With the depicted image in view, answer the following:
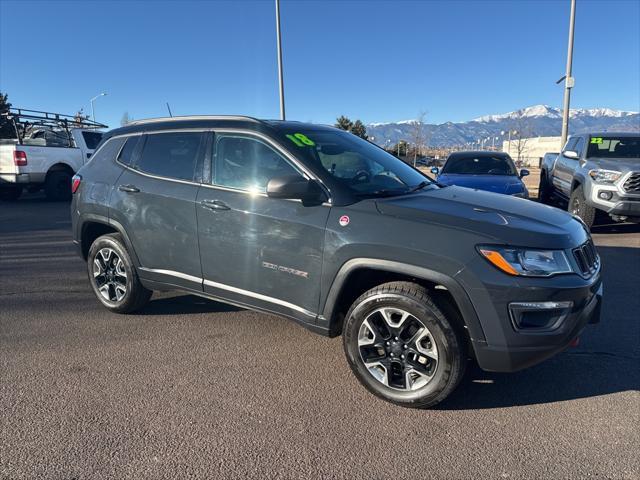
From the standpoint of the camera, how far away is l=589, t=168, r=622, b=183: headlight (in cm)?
778

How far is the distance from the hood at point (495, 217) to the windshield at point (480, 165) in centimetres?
619

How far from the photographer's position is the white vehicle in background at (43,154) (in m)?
12.0

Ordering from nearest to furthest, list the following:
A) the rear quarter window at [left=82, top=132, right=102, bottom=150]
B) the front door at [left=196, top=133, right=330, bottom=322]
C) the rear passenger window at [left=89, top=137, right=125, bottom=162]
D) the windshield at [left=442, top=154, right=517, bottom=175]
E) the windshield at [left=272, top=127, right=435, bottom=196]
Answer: the front door at [left=196, top=133, right=330, bottom=322]
the windshield at [left=272, top=127, right=435, bottom=196]
the rear passenger window at [left=89, top=137, right=125, bottom=162]
the windshield at [left=442, top=154, right=517, bottom=175]
the rear quarter window at [left=82, top=132, right=102, bottom=150]

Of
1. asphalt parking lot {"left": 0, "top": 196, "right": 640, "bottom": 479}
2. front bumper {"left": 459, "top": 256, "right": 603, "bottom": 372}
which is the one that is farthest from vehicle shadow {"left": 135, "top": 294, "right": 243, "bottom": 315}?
front bumper {"left": 459, "top": 256, "right": 603, "bottom": 372}

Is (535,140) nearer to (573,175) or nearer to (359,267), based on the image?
(573,175)

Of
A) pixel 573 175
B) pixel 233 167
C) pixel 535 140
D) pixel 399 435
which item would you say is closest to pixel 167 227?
pixel 233 167

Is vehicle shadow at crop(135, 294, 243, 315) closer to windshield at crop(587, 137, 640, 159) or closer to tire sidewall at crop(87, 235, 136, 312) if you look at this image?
tire sidewall at crop(87, 235, 136, 312)

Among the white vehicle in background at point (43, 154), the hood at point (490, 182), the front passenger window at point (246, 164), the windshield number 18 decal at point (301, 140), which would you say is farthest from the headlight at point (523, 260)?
the white vehicle in background at point (43, 154)

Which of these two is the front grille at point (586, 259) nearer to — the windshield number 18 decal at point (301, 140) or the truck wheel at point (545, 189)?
the windshield number 18 decal at point (301, 140)

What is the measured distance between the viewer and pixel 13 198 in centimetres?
1392

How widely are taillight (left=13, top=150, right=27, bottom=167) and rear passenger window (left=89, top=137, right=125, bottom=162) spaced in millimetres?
8916

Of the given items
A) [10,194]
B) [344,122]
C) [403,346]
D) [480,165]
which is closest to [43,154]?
[10,194]

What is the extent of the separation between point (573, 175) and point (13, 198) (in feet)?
48.7

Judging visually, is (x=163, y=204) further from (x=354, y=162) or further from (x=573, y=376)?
(x=573, y=376)
